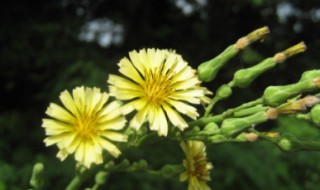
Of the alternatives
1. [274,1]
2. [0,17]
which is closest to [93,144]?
[274,1]

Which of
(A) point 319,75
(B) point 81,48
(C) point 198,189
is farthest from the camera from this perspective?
(B) point 81,48

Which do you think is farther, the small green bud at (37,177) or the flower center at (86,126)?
the small green bud at (37,177)

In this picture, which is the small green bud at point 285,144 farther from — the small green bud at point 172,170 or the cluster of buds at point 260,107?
the small green bud at point 172,170

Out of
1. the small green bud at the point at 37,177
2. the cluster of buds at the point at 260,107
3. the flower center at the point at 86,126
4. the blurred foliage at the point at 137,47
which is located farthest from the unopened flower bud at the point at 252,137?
the blurred foliage at the point at 137,47

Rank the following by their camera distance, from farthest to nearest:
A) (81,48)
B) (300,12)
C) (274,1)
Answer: (300,12) < (81,48) < (274,1)

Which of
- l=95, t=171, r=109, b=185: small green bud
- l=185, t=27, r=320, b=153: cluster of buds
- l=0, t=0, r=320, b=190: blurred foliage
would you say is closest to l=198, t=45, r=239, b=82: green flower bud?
l=185, t=27, r=320, b=153: cluster of buds

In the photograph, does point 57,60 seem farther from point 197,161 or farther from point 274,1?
point 197,161

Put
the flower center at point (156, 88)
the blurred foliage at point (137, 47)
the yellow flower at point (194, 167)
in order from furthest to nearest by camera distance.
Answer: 1. the blurred foliage at point (137, 47)
2. the yellow flower at point (194, 167)
3. the flower center at point (156, 88)
